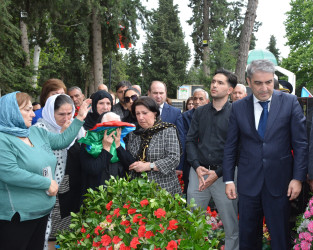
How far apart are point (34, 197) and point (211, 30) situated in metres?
32.7

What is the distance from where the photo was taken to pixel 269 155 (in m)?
3.29

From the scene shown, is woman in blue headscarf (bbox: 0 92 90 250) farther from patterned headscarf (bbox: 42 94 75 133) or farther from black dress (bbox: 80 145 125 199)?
patterned headscarf (bbox: 42 94 75 133)

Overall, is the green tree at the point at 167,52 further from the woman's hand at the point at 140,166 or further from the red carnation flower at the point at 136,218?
the red carnation flower at the point at 136,218

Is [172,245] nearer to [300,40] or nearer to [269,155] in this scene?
[269,155]

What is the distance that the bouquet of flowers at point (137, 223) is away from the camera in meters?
2.03

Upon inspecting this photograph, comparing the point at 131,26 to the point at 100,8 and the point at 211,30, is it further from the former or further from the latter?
the point at 211,30

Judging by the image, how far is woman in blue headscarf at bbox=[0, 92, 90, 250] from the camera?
284 centimetres

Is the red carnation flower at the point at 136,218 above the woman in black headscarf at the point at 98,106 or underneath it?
underneath

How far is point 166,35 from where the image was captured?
48406 mm

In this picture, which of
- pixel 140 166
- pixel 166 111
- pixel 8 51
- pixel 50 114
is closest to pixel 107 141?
pixel 140 166

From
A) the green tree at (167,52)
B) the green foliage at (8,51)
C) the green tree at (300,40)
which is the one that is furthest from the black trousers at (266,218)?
the green tree at (167,52)

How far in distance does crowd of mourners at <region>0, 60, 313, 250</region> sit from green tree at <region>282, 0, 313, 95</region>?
31733 millimetres

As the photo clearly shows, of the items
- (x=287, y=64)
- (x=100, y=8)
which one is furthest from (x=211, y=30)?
(x=100, y=8)

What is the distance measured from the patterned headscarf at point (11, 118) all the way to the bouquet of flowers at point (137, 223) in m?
0.88
